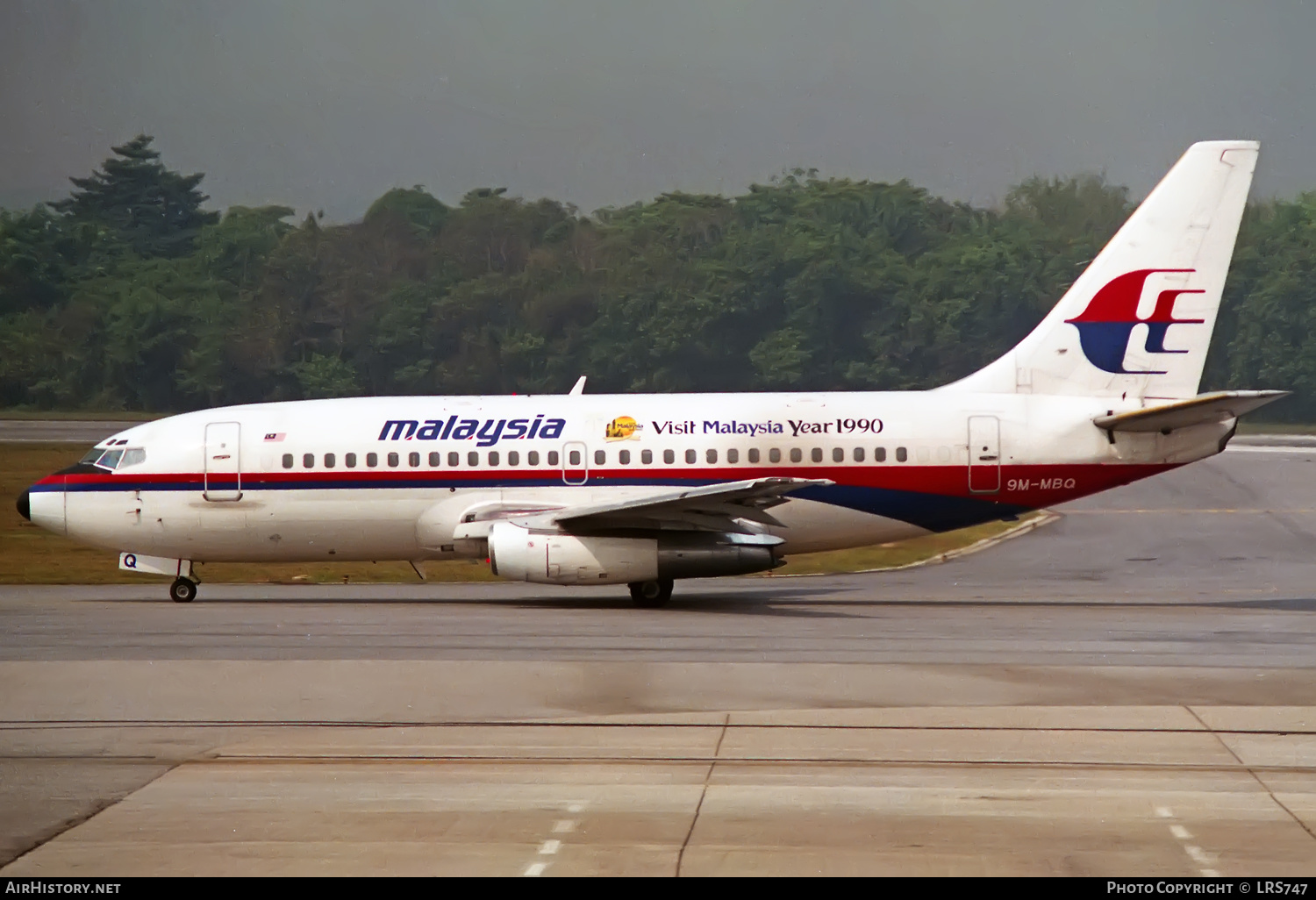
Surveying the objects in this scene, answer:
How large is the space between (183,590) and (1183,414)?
1616 centimetres

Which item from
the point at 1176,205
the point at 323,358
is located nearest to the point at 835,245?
the point at 323,358

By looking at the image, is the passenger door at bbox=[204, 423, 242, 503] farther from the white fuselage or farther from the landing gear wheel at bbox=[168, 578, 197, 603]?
the landing gear wheel at bbox=[168, 578, 197, 603]

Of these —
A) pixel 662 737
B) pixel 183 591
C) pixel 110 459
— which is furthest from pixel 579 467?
pixel 662 737

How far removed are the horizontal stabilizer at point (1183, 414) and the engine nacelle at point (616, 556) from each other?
5.74m

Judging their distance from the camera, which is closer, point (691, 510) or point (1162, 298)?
point (691, 510)

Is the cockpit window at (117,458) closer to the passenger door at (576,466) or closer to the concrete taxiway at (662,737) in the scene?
the concrete taxiway at (662,737)

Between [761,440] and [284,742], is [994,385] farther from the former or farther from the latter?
[284,742]

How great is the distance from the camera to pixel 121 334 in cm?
7169

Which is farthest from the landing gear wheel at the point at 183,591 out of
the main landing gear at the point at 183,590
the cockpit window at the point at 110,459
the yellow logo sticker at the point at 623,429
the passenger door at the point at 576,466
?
the yellow logo sticker at the point at 623,429

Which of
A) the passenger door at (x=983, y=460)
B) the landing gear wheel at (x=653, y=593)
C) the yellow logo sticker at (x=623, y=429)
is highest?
the yellow logo sticker at (x=623, y=429)

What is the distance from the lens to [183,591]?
27.2 metres

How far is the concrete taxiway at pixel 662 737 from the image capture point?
32.9ft

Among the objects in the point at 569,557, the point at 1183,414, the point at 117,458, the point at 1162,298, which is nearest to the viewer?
the point at 569,557

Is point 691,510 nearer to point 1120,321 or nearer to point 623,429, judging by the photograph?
point 623,429
